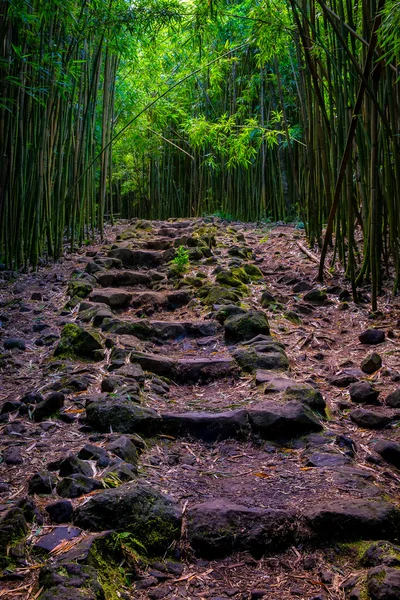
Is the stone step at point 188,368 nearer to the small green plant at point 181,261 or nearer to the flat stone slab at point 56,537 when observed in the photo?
the flat stone slab at point 56,537

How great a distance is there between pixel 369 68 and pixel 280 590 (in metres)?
2.00

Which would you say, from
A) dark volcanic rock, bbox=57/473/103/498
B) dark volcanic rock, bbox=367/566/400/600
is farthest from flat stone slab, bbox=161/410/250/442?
dark volcanic rock, bbox=367/566/400/600

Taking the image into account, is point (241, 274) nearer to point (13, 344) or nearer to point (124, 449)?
point (13, 344)

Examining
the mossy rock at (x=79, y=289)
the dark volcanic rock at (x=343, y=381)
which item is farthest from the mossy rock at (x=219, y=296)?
the dark volcanic rock at (x=343, y=381)

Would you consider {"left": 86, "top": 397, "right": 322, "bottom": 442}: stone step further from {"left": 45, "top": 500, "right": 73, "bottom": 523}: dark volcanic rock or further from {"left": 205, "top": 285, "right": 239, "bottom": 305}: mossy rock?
{"left": 205, "top": 285, "right": 239, "bottom": 305}: mossy rock

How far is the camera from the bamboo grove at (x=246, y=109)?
2.42m

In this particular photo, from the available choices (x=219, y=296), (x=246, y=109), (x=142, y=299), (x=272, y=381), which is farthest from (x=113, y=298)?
(x=246, y=109)

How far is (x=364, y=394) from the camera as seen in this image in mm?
1793

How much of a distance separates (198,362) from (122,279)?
54.9 inches

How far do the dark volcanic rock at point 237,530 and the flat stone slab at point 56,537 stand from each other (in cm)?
24

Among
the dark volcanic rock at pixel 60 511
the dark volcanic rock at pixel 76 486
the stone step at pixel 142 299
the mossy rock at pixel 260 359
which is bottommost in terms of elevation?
the dark volcanic rock at pixel 60 511

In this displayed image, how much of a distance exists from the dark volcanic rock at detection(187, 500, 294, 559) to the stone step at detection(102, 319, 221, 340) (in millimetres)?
1378

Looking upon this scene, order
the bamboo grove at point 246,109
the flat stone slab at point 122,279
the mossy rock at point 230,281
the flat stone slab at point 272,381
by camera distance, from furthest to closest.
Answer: the flat stone slab at point 122,279
the mossy rock at point 230,281
the bamboo grove at point 246,109
the flat stone slab at point 272,381

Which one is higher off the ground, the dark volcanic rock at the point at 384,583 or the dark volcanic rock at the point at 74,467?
the dark volcanic rock at the point at 74,467
